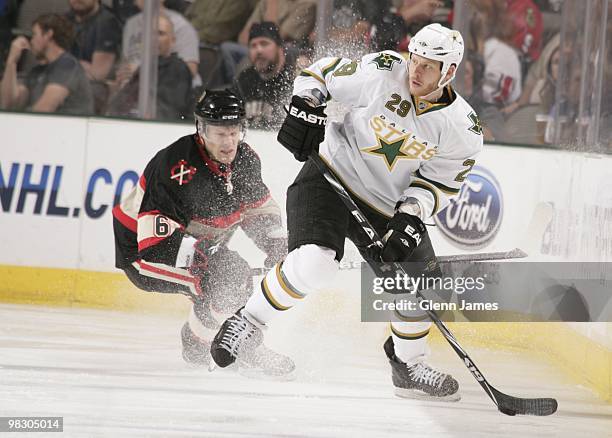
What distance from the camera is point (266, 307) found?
3541 mm

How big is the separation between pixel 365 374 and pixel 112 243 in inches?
64.6

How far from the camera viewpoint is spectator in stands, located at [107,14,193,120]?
18.0ft

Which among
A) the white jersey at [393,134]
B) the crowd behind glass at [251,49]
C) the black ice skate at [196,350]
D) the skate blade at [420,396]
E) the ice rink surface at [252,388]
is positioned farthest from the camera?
the crowd behind glass at [251,49]

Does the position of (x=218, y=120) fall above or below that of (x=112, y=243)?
above

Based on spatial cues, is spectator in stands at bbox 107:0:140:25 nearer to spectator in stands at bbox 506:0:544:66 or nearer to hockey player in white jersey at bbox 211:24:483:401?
spectator in stands at bbox 506:0:544:66

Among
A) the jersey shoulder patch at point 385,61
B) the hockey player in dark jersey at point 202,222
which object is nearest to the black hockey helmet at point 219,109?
the hockey player in dark jersey at point 202,222

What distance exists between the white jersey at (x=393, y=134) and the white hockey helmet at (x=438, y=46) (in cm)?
16

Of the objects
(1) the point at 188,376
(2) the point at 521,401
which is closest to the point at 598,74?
(2) the point at 521,401

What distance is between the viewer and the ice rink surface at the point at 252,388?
326 cm

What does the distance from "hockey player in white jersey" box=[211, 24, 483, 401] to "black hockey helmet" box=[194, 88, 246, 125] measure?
411mm

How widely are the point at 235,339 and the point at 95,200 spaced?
2015mm

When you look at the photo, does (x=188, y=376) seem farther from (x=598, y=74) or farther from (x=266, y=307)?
(x=598, y=74)

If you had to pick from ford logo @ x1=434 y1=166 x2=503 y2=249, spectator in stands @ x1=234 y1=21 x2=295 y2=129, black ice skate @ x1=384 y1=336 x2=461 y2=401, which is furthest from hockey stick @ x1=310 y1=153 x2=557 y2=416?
spectator in stands @ x1=234 y1=21 x2=295 y2=129

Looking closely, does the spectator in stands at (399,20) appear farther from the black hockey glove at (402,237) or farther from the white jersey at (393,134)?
the black hockey glove at (402,237)
